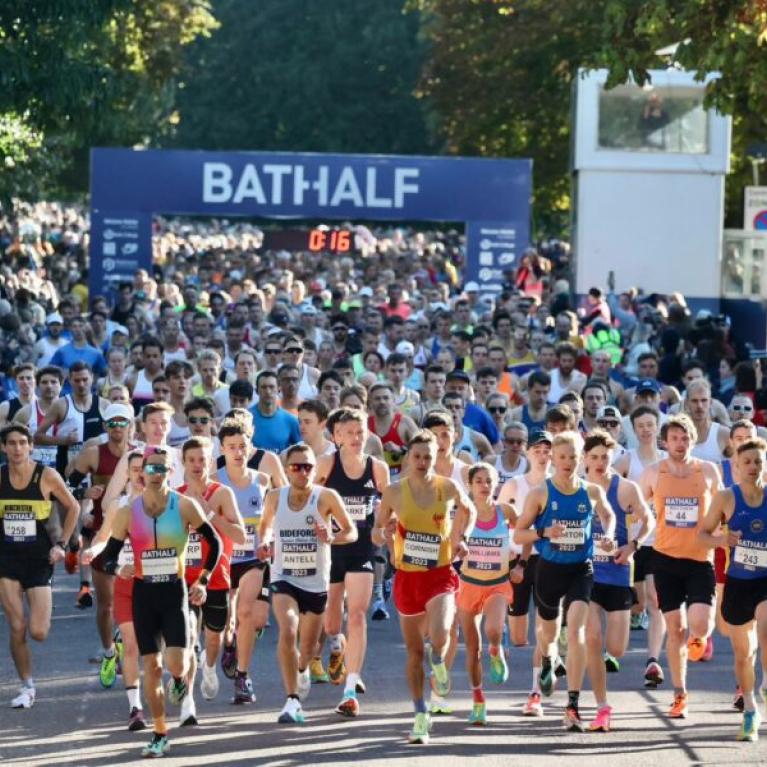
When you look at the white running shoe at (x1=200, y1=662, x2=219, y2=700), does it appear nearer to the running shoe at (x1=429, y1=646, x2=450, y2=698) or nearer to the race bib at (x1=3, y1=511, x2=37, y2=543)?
the race bib at (x1=3, y1=511, x2=37, y2=543)

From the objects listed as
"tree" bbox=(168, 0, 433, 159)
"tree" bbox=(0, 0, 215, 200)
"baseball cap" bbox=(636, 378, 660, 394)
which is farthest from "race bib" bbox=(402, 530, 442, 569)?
"tree" bbox=(168, 0, 433, 159)

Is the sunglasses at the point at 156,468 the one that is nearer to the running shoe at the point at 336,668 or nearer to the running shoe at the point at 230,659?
the running shoe at the point at 230,659

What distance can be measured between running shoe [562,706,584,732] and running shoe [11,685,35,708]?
3.16 m

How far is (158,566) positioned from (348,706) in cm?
159

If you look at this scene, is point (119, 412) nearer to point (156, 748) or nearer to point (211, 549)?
point (211, 549)

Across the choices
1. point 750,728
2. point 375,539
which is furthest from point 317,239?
point 750,728

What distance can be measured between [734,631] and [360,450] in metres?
2.71

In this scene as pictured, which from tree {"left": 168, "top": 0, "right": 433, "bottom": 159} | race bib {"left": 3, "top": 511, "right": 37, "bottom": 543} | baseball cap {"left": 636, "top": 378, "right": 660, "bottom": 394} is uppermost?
tree {"left": 168, "top": 0, "right": 433, "bottom": 159}

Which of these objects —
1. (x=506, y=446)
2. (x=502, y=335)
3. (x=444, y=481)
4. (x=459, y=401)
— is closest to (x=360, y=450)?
(x=444, y=481)

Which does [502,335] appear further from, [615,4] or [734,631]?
[734,631]

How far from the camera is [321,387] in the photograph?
1794 cm

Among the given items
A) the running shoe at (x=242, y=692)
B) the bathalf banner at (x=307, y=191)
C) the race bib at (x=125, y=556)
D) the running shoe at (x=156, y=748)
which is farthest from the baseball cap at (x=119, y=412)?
the bathalf banner at (x=307, y=191)

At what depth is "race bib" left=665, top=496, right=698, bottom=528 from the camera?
511 inches

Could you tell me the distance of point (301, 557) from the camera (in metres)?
12.4
